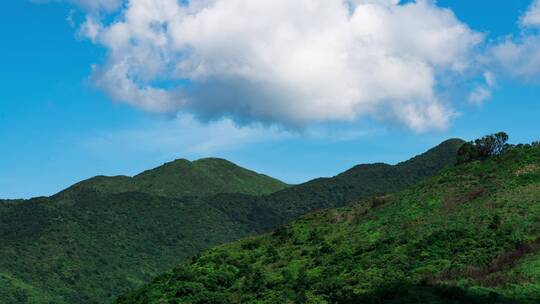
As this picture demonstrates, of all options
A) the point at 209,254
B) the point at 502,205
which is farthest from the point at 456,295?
the point at 209,254

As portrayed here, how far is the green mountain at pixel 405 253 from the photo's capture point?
4353 cm

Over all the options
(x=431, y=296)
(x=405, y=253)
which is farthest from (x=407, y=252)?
(x=431, y=296)

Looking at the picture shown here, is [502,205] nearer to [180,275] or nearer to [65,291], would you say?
[180,275]

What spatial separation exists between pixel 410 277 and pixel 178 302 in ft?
75.4

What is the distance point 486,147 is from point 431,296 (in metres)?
50.0

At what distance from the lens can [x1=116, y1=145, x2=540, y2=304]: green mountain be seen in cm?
4353

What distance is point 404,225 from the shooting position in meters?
66.2

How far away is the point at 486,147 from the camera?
275 ft

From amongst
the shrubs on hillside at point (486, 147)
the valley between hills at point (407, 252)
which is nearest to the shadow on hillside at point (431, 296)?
the valley between hills at point (407, 252)

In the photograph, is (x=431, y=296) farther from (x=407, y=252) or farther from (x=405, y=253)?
(x=407, y=252)

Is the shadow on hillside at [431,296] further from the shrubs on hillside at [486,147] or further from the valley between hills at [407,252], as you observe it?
the shrubs on hillside at [486,147]

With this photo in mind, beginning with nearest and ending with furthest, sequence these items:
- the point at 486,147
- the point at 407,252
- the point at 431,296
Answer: the point at 431,296
the point at 407,252
the point at 486,147

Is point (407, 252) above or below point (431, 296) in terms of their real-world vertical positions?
above

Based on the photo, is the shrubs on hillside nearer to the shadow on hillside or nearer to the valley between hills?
the valley between hills
